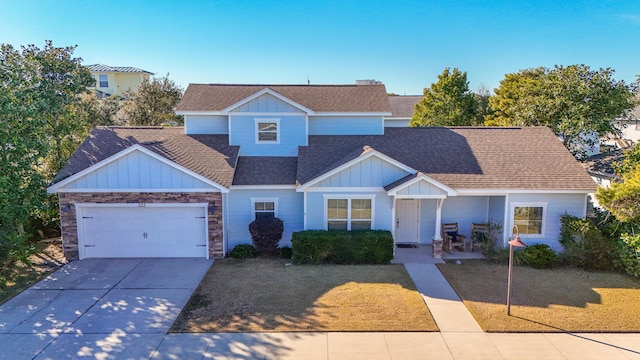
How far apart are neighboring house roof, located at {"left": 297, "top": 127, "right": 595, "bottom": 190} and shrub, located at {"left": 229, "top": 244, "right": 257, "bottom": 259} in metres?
3.28

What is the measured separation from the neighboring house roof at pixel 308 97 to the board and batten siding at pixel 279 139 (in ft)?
4.67

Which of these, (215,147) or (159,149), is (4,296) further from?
(215,147)

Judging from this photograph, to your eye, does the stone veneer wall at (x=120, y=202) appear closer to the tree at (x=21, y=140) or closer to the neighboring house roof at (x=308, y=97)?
the tree at (x=21, y=140)

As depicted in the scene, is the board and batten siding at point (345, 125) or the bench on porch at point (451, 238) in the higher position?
the board and batten siding at point (345, 125)

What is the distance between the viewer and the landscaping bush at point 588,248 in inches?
567

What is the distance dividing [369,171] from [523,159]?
7107 millimetres

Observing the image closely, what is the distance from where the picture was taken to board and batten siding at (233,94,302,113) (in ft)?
58.3

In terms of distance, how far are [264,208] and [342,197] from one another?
10.8 feet

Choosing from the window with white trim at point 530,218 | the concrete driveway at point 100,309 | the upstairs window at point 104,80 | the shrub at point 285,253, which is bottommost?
the concrete driveway at point 100,309

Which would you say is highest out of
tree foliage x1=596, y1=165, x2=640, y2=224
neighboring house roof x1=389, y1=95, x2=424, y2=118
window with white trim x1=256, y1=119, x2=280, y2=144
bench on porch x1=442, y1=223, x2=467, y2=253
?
neighboring house roof x1=389, y1=95, x2=424, y2=118

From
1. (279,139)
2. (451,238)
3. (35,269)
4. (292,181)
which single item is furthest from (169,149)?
(451,238)

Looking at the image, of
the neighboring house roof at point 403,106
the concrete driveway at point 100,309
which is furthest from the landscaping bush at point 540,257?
the neighboring house roof at point 403,106

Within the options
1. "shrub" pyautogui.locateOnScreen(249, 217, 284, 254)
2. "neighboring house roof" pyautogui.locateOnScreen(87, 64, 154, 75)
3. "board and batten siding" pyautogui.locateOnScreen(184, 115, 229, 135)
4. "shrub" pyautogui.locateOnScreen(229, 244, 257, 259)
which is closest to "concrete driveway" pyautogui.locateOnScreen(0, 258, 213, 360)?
"shrub" pyautogui.locateOnScreen(229, 244, 257, 259)

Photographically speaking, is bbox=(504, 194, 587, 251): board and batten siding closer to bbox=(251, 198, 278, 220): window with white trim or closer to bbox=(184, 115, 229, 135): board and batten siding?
bbox=(251, 198, 278, 220): window with white trim
